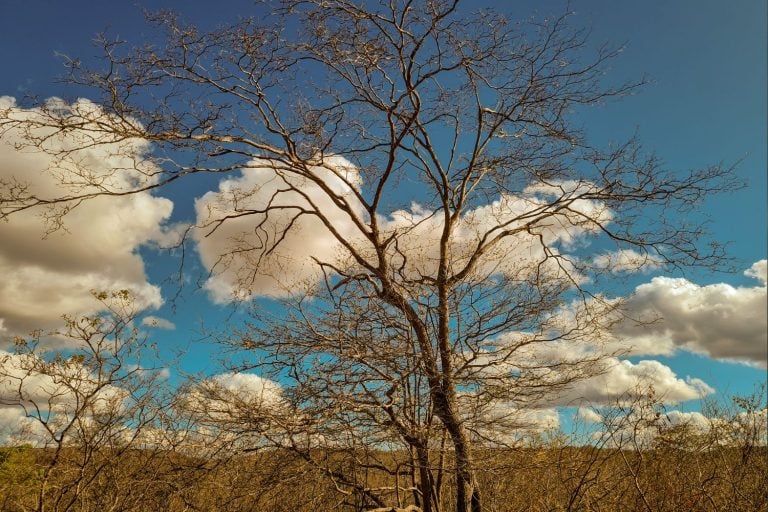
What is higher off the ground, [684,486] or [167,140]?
[167,140]

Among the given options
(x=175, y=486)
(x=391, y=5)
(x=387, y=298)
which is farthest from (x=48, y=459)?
(x=391, y=5)

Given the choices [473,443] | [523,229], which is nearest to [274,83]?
[523,229]

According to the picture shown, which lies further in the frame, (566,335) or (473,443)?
(566,335)

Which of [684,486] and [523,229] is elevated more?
[523,229]

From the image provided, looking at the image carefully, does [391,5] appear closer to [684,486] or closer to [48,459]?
[684,486]

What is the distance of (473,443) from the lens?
5223 millimetres

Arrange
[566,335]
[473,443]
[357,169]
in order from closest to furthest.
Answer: [473,443]
[566,335]
[357,169]

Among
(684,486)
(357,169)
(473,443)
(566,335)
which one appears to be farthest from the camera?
(357,169)

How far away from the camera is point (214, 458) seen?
17.4 ft

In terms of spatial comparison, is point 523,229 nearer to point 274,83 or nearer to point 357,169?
point 357,169

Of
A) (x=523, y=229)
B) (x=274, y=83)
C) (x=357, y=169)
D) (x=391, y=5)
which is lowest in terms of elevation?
(x=523, y=229)

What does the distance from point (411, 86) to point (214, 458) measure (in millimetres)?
4427

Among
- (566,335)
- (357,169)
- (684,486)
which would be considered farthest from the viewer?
(357,169)

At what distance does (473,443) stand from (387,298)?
1.69m
